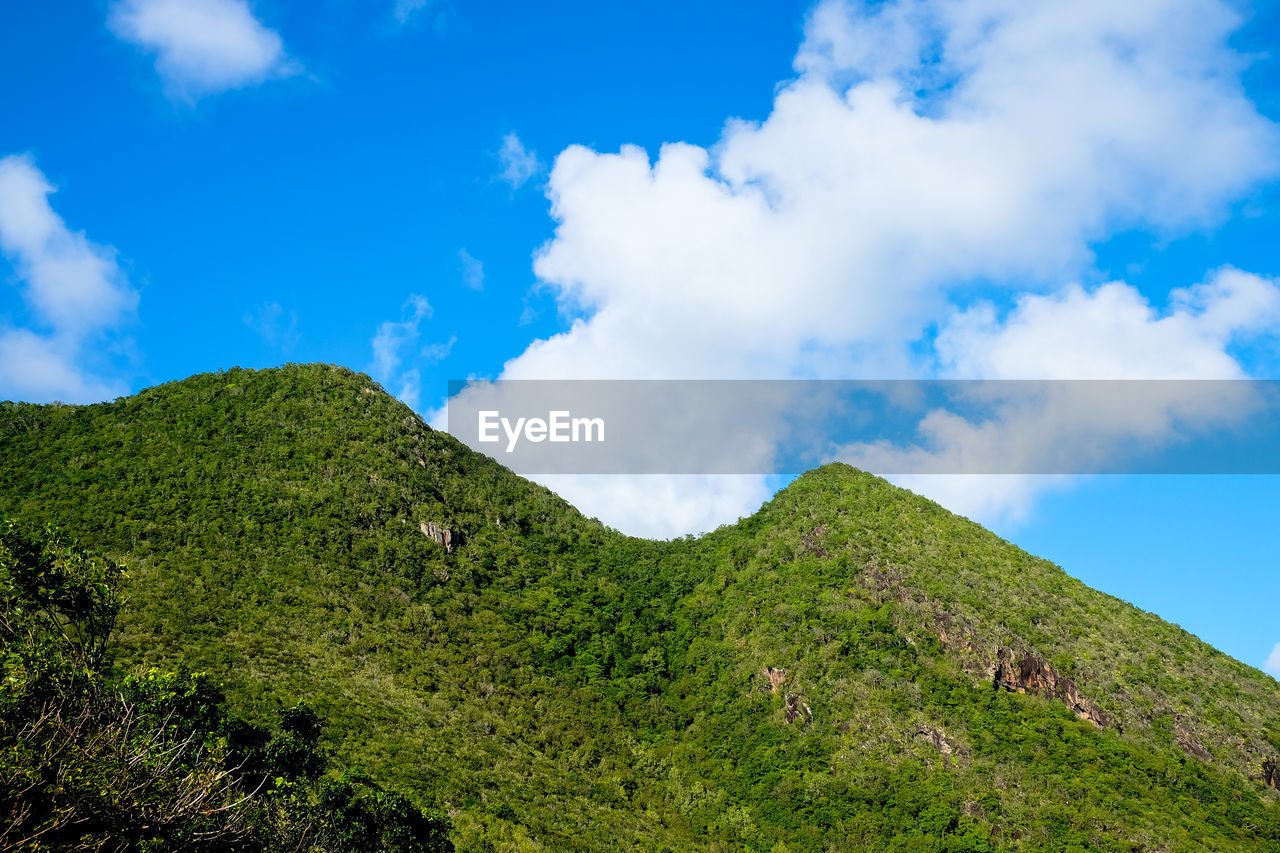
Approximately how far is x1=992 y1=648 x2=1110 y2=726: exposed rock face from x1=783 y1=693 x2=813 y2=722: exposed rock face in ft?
49.0

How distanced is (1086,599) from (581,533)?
5557 cm

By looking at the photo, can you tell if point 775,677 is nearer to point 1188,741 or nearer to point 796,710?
point 796,710

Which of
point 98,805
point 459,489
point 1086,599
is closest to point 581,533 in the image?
point 459,489

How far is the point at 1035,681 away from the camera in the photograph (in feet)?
177

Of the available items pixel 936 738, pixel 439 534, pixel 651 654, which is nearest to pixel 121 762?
pixel 936 738

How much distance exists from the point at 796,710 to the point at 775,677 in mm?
3953

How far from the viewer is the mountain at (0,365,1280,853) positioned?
148 ft

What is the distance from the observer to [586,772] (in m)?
52.7

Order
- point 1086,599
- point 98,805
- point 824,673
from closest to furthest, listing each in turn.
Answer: point 98,805 → point 824,673 → point 1086,599

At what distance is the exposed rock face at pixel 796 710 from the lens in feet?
186

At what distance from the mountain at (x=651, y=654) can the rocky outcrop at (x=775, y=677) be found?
29 centimetres

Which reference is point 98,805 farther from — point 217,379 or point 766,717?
point 217,379

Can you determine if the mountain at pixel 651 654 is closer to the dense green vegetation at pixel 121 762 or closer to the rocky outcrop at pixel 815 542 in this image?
the rocky outcrop at pixel 815 542

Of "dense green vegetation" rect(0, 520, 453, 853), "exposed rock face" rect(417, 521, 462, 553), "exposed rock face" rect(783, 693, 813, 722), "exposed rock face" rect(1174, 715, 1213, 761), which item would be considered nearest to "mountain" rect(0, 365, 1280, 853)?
"exposed rock face" rect(1174, 715, 1213, 761)
